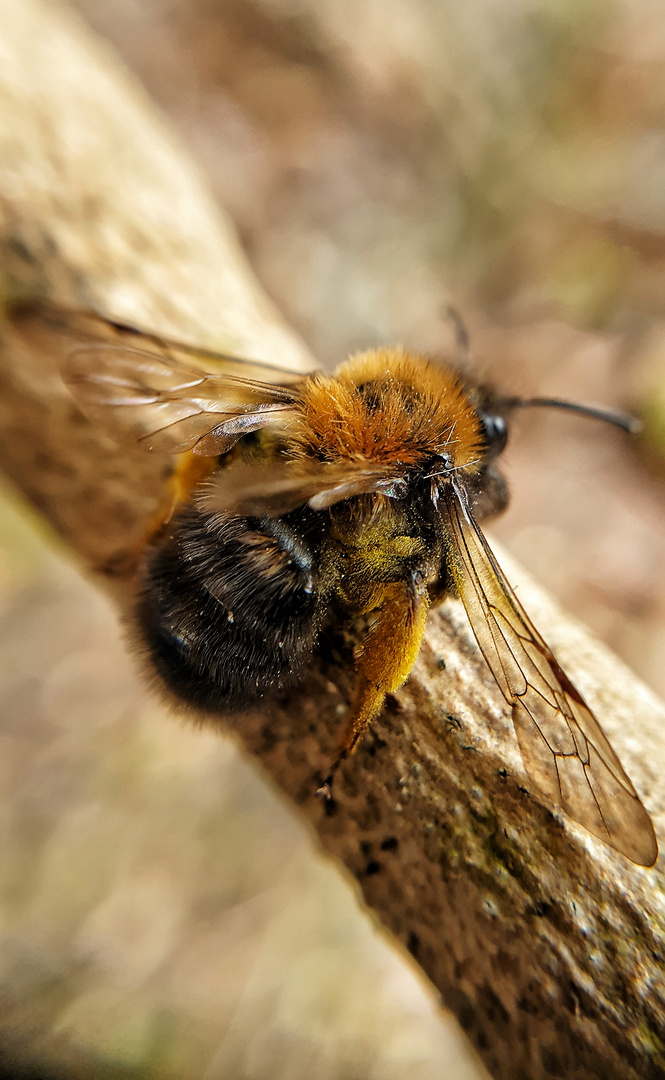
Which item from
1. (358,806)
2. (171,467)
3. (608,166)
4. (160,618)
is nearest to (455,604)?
(358,806)

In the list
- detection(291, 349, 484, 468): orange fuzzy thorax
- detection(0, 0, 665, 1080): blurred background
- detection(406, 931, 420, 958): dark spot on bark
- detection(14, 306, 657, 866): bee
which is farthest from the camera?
detection(0, 0, 665, 1080): blurred background

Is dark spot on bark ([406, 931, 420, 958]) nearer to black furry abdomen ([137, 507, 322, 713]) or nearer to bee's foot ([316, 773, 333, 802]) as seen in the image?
bee's foot ([316, 773, 333, 802])

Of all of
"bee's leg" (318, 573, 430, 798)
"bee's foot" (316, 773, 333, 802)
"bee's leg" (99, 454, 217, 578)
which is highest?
"bee's leg" (99, 454, 217, 578)

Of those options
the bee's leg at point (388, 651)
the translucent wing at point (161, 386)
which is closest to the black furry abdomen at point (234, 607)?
the bee's leg at point (388, 651)

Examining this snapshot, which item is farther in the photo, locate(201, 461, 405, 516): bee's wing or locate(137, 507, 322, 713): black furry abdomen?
locate(137, 507, 322, 713): black furry abdomen

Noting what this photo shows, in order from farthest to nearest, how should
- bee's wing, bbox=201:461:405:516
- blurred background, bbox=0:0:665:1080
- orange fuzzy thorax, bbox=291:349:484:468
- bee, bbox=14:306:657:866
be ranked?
blurred background, bbox=0:0:665:1080 < orange fuzzy thorax, bbox=291:349:484:468 < bee, bbox=14:306:657:866 < bee's wing, bbox=201:461:405:516

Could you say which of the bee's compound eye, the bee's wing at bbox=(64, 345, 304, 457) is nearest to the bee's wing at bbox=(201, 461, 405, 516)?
the bee's wing at bbox=(64, 345, 304, 457)

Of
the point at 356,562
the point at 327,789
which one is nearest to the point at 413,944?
the point at 327,789
